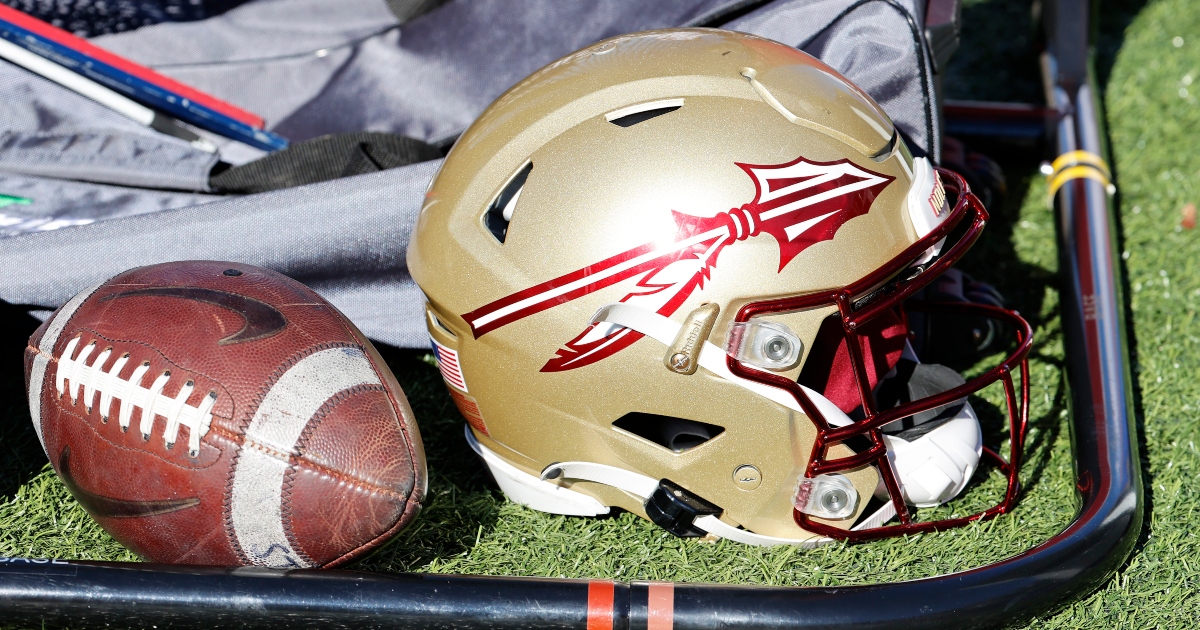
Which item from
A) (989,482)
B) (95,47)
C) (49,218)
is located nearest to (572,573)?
(989,482)

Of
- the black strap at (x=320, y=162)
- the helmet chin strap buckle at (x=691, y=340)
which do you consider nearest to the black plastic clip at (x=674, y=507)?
the helmet chin strap buckle at (x=691, y=340)

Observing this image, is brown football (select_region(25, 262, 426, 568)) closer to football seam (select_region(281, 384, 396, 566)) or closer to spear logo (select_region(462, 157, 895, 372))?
football seam (select_region(281, 384, 396, 566))

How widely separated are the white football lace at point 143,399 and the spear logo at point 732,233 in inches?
20.6

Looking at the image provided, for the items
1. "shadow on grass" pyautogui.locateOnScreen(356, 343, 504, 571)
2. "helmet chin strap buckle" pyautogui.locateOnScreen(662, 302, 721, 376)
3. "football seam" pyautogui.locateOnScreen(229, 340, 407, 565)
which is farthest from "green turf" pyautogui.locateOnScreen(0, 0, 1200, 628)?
"helmet chin strap buckle" pyautogui.locateOnScreen(662, 302, 721, 376)

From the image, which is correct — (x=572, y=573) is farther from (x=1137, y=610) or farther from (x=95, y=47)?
(x=95, y=47)

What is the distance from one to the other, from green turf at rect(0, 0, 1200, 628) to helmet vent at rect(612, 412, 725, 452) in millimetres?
204

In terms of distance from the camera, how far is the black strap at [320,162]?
243cm

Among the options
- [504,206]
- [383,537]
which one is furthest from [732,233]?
[383,537]

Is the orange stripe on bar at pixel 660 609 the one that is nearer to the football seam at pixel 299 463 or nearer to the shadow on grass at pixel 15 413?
the football seam at pixel 299 463

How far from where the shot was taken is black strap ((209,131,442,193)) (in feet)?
7.97

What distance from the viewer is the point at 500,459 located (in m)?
1.91

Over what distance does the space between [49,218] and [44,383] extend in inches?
35.2

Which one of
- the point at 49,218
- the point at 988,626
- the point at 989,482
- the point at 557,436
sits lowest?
the point at 989,482

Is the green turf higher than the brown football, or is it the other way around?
the brown football
